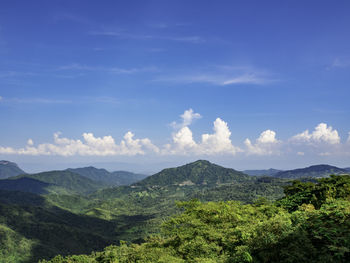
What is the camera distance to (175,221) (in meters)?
46.0

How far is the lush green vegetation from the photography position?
21.5 meters

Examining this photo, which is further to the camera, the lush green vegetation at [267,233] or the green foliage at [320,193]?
the green foliage at [320,193]

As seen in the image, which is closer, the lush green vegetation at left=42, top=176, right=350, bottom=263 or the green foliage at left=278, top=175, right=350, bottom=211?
the lush green vegetation at left=42, top=176, right=350, bottom=263

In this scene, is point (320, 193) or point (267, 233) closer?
point (267, 233)

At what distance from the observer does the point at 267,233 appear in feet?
82.0

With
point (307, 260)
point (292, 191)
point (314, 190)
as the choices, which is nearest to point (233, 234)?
point (307, 260)

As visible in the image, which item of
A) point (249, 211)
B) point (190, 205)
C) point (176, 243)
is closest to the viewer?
point (176, 243)

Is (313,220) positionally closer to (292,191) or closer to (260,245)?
(260,245)

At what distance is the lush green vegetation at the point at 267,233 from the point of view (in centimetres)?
2148

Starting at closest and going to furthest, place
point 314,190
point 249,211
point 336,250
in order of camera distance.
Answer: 1. point 336,250
2. point 249,211
3. point 314,190

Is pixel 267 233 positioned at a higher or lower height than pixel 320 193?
higher

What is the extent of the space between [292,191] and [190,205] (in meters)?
30.8

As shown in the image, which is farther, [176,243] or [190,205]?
[190,205]

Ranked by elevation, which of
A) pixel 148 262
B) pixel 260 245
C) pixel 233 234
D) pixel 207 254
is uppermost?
pixel 260 245
